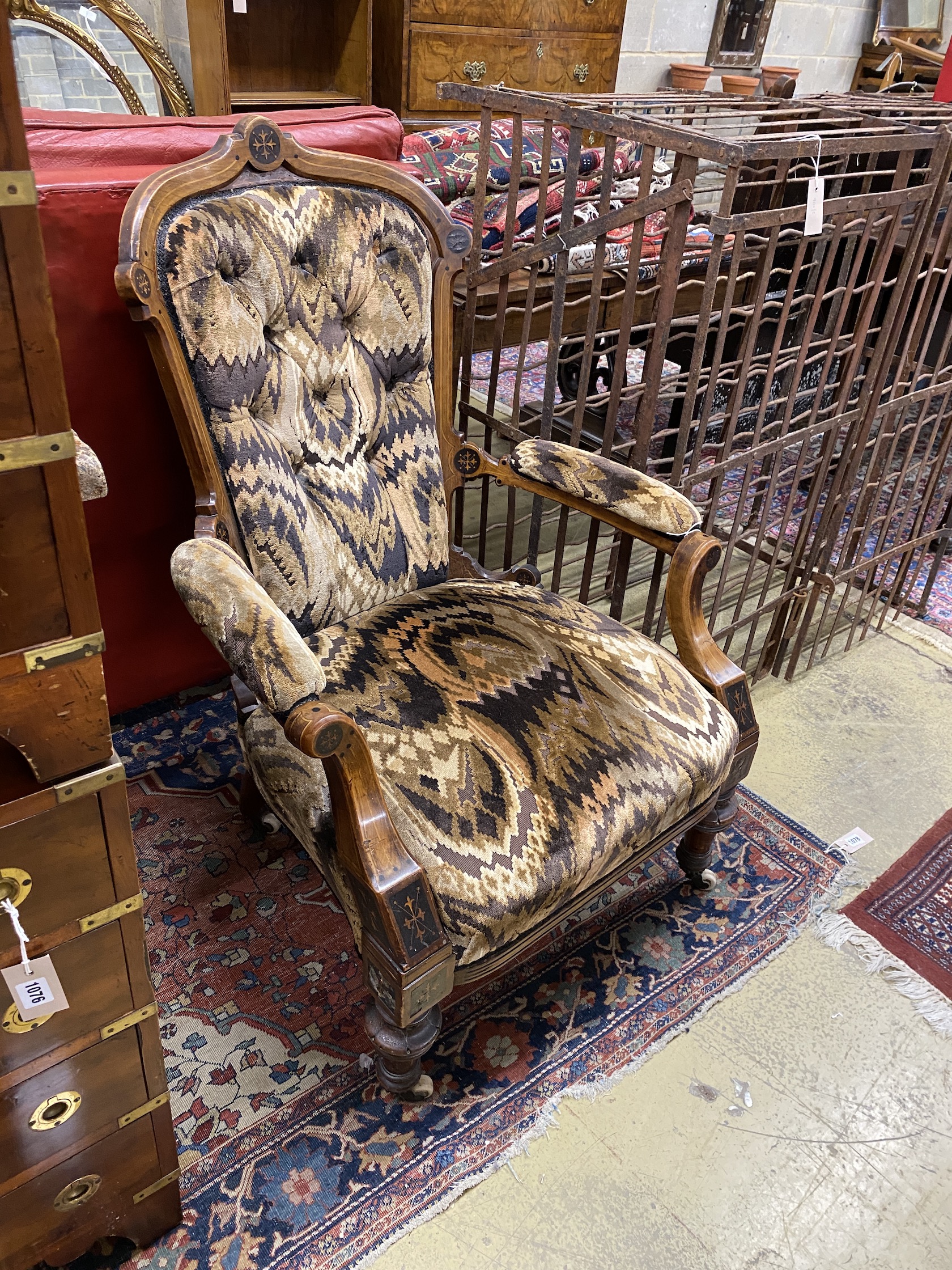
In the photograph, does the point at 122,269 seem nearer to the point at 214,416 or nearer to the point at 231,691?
the point at 214,416

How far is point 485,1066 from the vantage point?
1.37 metres

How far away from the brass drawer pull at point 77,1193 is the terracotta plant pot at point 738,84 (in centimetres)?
513

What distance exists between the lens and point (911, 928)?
1665 mm

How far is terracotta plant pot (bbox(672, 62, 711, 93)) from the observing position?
445 cm

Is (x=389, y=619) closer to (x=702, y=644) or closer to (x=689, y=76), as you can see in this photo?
(x=702, y=644)

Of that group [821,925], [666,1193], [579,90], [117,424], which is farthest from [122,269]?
[579,90]

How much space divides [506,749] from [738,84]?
463 centimetres

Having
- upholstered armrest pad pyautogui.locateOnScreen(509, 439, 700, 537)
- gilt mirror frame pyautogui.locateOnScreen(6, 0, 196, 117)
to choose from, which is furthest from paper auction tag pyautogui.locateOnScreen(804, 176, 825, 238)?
→ gilt mirror frame pyautogui.locateOnScreen(6, 0, 196, 117)

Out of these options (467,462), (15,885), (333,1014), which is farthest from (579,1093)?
(467,462)

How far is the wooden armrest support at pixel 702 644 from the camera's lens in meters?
1.48

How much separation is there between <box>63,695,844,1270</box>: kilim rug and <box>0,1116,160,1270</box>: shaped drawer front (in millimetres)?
137

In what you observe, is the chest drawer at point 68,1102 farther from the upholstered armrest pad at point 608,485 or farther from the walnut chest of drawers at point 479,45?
the walnut chest of drawers at point 479,45

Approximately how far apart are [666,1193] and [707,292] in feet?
4.44

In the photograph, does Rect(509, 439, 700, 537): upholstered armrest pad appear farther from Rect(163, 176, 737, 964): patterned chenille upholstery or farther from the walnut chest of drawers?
the walnut chest of drawers
